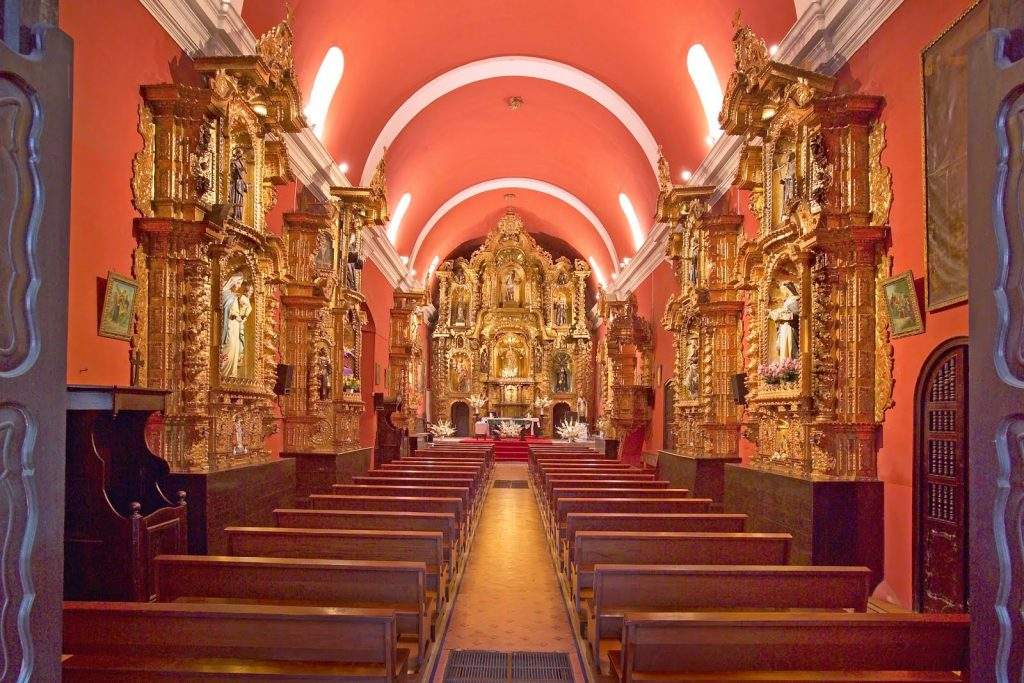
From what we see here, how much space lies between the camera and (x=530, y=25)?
12906 mm

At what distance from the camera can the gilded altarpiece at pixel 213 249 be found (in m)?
6.32

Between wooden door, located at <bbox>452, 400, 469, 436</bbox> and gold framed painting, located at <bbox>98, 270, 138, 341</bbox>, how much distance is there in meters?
22.5

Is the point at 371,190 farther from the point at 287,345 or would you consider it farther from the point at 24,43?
the point at 24,43

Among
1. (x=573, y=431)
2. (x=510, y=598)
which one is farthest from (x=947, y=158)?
(x=573, y=431)

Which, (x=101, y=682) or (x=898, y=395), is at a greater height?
(x=898, y=395)

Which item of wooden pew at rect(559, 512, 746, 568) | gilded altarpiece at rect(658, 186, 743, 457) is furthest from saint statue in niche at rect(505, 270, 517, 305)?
wooden pew at rect(559, 512, 746, 568)

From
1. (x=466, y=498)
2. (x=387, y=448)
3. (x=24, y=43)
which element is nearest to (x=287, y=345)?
(x=466, y=498)

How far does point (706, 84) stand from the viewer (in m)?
10.9

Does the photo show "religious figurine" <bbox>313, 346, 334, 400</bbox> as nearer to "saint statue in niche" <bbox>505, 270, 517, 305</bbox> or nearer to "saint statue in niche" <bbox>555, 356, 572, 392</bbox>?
"saint statue in niche" <bbox>505, 270, 517, 305</bbox>

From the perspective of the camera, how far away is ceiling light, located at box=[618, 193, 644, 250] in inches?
701

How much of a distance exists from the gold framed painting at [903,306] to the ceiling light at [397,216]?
13.3 meters

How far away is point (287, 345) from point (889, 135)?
792cm

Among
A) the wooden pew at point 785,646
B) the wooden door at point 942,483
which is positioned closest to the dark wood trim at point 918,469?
the wooden door at point 942,483

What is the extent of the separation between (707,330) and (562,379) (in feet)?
57.7
